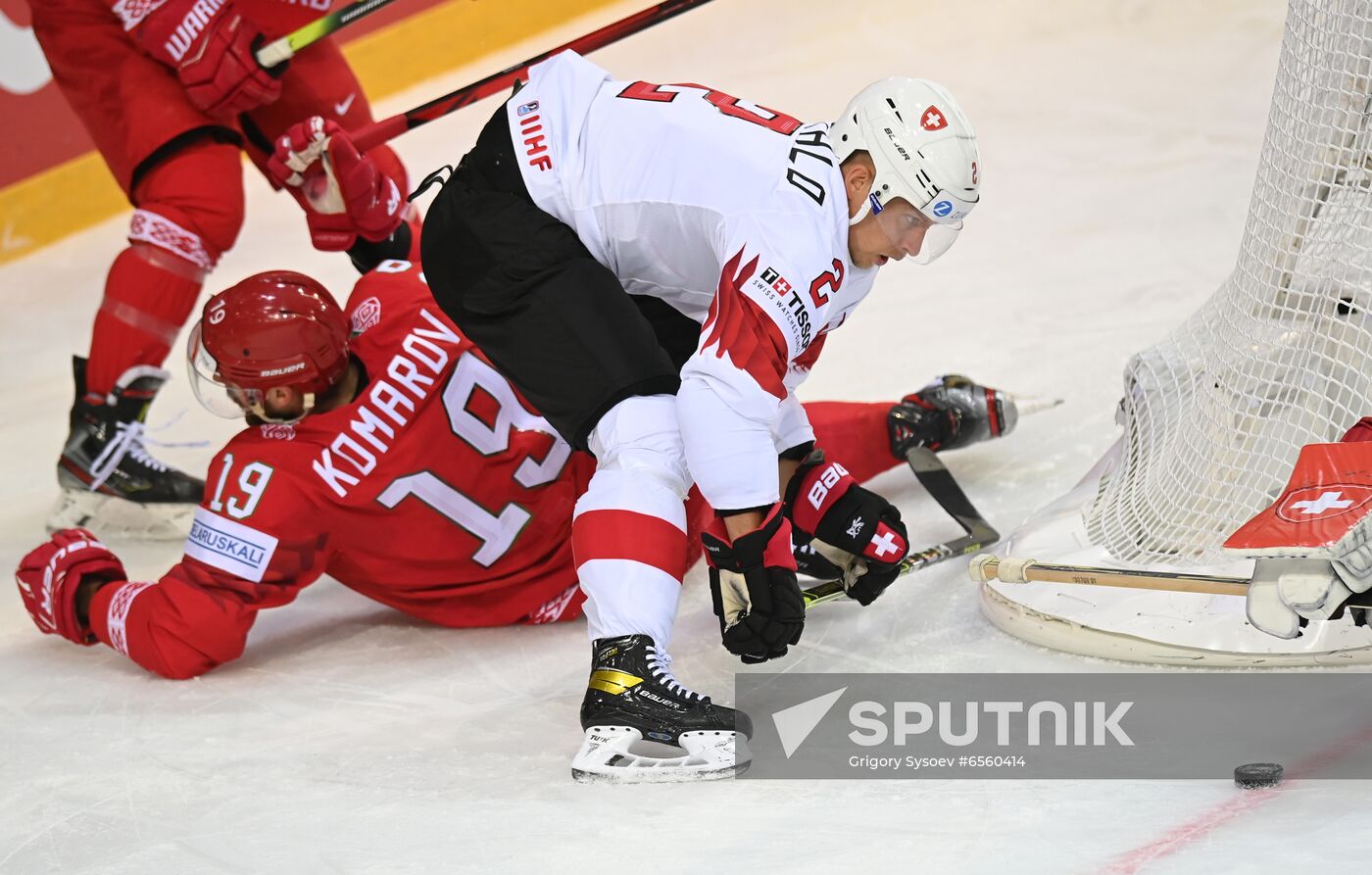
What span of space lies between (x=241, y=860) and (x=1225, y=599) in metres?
1.35

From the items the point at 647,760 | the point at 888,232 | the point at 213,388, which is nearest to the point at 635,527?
the point at 647,760

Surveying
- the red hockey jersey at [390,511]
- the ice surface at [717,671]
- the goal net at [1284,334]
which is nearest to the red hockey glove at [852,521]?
the ice surface at [717,671]

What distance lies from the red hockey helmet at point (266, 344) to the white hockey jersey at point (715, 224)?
407 mm

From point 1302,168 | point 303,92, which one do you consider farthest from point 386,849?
point 303,92

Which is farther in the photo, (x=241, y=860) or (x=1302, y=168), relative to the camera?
(x=1302, y=168)

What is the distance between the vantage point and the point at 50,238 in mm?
4840

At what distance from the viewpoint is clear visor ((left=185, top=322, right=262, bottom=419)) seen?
247cm

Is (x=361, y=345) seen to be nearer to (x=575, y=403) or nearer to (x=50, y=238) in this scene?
(x=575, y=403)

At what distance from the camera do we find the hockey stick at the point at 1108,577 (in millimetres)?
1961

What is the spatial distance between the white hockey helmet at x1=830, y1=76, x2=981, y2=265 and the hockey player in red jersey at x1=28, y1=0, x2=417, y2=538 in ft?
3.89

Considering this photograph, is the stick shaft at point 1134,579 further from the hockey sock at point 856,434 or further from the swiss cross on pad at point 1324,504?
the hockey sock at point 856,434

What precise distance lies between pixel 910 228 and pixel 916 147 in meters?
0.11

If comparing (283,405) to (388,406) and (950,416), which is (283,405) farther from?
(950,416)

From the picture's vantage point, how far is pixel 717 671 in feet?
7.98
